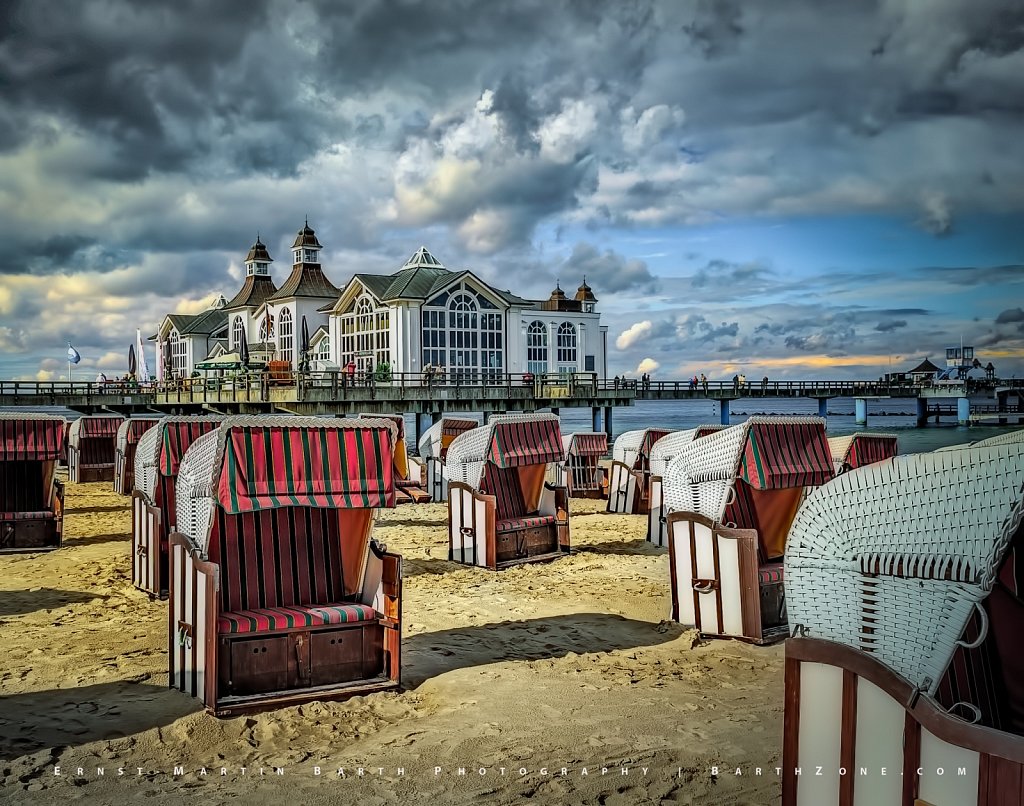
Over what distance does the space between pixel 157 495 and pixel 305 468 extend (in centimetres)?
446

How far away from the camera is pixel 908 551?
11.7ft

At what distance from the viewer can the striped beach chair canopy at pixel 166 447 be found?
397 inches

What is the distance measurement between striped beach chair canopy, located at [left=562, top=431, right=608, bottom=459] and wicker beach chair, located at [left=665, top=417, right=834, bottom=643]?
33.5ft

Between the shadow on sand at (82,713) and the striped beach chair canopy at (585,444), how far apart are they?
13552 millimetres

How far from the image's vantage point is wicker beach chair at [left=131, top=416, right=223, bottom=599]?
9633mm

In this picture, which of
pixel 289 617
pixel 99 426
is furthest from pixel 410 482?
pixel 289 617

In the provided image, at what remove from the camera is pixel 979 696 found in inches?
148

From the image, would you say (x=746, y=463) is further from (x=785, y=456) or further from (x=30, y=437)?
A: (x=30, y=437)

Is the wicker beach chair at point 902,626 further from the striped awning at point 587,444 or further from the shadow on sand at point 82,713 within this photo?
the striped awning at point 587,444

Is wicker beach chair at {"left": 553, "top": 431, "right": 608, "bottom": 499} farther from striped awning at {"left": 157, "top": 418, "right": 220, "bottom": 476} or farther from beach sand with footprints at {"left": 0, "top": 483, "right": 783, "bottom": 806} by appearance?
striped awning at {"left": 157, "top": 418, "right": 220, "bottom": 476}

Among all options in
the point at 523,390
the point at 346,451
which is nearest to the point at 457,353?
the point at 523,390

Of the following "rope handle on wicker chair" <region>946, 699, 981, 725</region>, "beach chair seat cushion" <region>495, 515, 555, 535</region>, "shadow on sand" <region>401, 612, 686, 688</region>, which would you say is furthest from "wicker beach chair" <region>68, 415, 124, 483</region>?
"rope handle on wicker chair" <region>946, 699, 981, 725</region>

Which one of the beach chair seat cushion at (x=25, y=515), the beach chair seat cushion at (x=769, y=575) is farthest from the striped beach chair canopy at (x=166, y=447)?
the beach chair seat cushion at (x=769, y=575)

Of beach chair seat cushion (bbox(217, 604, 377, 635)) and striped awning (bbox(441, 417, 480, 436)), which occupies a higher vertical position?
striped awning (bbox(441, 417, 480, 436))
